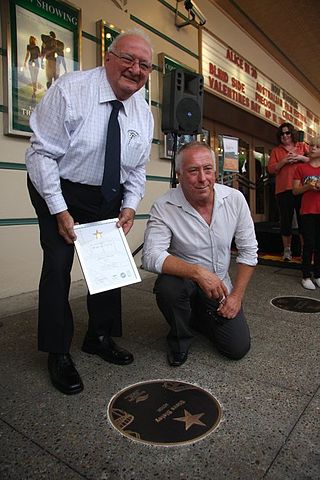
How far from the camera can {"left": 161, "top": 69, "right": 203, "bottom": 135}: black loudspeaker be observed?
4121 mm

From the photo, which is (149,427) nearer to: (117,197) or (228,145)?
(117,197)

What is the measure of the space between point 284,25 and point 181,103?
13.2 feet

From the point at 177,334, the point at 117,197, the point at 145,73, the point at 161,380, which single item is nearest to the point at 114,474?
the point at 161,380

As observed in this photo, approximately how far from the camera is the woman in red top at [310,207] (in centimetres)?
363

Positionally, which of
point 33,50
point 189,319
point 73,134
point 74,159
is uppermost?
point 33,50

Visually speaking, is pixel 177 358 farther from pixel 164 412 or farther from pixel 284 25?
pixel 284 25

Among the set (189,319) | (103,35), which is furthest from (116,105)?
(103,35)

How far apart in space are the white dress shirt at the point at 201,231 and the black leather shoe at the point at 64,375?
636 mm

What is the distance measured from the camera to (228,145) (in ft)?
23.5

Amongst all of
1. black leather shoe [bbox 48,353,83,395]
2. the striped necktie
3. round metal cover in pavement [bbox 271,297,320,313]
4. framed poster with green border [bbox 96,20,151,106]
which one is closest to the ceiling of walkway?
framed poster with green border [bbox 96,20,151,106]

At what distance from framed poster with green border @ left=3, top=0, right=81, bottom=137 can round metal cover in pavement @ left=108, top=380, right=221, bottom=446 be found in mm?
2415

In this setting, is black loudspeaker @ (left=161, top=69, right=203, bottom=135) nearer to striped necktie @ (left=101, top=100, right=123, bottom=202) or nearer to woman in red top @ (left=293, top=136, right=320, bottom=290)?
woman in red top @ (left=293, top=136, right=320, bottom=290)

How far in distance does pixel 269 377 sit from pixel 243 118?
6.37 metres

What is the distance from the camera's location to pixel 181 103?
13.6ft
